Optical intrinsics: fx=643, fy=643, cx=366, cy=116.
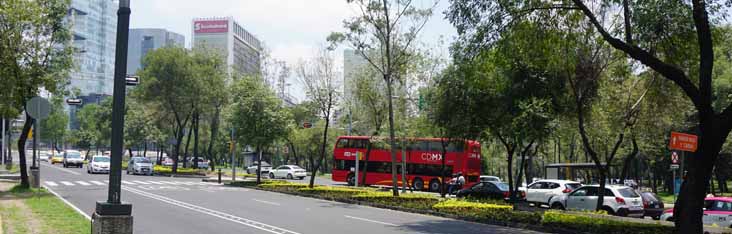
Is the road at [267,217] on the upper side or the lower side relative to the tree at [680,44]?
lower

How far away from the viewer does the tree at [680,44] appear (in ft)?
44.9

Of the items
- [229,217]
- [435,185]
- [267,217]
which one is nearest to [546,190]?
[435,185]

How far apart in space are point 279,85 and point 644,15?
47065mm

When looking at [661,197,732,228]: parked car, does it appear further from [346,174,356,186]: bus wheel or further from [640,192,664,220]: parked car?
[346,174,356,186]: bus wheel

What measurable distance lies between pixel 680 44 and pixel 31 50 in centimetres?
2442

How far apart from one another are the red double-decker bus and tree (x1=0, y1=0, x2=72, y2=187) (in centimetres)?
1959

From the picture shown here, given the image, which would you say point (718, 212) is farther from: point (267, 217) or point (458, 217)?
point (267, 217)

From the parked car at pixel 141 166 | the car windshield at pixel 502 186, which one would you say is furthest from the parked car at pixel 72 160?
the car windshield at pixel 502 186

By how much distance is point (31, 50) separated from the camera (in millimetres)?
26906

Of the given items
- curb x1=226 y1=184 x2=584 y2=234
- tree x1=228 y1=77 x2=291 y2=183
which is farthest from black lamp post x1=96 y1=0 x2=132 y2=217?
tree x1=228 y1=77 x2=291 y2=183

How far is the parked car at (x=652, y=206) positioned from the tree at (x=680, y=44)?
11.3 meters

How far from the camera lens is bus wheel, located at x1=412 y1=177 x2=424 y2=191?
44.1 metres

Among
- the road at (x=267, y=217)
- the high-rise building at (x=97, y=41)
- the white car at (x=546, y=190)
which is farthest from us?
the high-rise building at (x=97, y=41)

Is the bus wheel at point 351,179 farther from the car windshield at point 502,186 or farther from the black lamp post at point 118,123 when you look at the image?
the black lamp post at point 118,123
